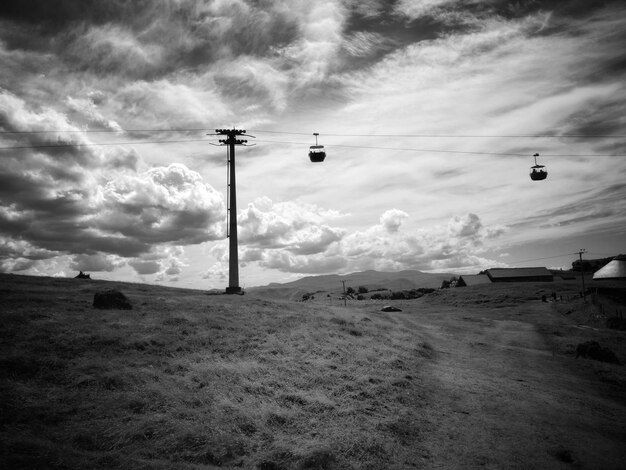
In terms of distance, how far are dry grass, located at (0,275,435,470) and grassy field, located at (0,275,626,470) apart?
0.06 metres

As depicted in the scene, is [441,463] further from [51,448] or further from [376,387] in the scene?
[51,448]

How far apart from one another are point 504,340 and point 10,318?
128ft

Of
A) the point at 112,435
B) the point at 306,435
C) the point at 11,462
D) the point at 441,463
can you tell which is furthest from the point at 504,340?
the point at 11,462

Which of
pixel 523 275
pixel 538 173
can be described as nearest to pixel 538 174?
pixel 538 173

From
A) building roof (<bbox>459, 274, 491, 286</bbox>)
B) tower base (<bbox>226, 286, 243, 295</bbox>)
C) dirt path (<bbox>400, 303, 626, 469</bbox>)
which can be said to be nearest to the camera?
dirt path (<bbox>400, 303, 626, 469</bbox>)

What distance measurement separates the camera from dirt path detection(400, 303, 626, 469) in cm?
1134

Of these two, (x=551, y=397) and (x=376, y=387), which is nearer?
(x=376, y=387)

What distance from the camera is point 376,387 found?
15.8 meters

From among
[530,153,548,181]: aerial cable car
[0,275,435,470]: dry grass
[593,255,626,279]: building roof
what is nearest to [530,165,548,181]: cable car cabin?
[530,153,548,181]: aerial cable car

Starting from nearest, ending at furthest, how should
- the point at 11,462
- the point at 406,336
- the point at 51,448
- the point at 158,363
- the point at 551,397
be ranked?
the point at 11,462, the point at 51,448, the point at 158,363, the point at 551,397, the point at 406,336

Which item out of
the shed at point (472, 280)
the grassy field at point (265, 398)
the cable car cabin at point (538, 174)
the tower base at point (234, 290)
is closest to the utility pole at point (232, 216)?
the tower base at point (234, 290)

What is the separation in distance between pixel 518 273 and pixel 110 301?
111m

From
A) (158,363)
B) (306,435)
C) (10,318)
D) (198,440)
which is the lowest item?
(306,435)

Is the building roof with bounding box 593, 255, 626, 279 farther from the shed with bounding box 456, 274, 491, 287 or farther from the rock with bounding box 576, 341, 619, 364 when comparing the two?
the rock with bounding box 576, 341, 619, 364
